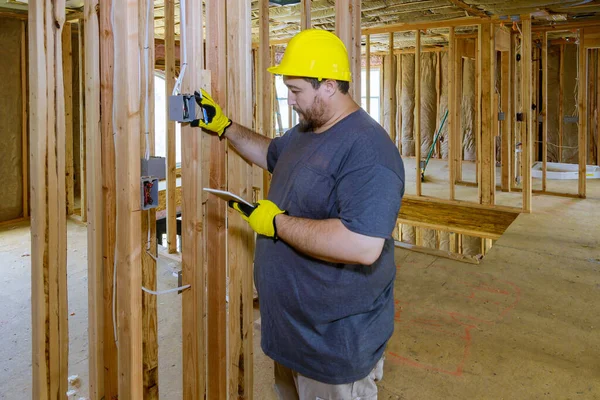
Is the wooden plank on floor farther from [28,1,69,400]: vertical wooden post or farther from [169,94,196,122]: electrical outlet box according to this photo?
[28,1,69,400]: vertical wooden post

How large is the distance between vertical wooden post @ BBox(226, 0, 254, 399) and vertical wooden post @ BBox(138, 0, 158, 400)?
24cm

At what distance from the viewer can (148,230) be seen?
1.66m

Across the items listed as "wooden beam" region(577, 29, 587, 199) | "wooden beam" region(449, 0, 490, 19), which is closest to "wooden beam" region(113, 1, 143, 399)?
"wooden beam" region(449, 0, 490, 19)

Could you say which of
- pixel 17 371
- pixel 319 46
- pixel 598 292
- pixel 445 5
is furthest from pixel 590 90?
pixel 17 371

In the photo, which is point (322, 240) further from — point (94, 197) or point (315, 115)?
point (94, 197)

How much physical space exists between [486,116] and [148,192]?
5.37 metres

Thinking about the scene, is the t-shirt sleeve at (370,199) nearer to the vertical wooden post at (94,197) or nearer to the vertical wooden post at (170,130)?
the vertical wooden post at (94,197)

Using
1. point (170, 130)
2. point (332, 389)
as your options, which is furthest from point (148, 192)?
point (170, 130)

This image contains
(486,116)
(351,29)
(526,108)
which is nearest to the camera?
(351,29)

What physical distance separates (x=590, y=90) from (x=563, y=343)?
7210mm

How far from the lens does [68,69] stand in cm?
524

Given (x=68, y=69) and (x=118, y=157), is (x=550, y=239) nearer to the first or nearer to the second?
(x=118, y=157)

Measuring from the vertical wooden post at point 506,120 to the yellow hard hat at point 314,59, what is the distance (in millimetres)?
5405

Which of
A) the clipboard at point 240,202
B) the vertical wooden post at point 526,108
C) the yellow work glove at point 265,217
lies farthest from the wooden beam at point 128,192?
the vertical wooden post at point 526,108
